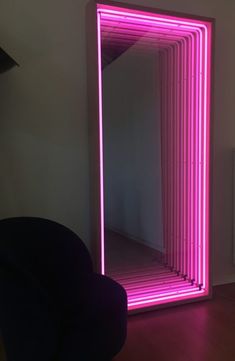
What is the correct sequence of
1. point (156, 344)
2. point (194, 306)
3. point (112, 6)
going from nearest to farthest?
point (156, 344) → point (112, 6) → point (194, 306)

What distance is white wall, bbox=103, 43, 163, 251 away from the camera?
2359 millimetres

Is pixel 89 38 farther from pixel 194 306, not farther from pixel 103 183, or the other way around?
pixel 194 306

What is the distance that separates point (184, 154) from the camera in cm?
258

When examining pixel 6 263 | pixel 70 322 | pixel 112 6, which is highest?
pixel 112 6

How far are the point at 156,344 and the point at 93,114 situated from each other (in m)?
1.45

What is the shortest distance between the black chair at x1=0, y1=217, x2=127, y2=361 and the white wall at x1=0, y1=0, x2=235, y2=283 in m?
0.46

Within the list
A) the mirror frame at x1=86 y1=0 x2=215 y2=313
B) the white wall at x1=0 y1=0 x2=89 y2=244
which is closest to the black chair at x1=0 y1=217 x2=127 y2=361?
the mirror frame at x1=86 y1=0 x2=215 y2=313

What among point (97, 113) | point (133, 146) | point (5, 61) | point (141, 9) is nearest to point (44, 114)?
point (97, 113)

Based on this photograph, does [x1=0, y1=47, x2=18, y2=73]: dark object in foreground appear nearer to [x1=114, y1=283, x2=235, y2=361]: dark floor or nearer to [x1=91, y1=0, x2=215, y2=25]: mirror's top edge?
[x1=91, y1=0, x2=215, y2=25]: mirror's top edge

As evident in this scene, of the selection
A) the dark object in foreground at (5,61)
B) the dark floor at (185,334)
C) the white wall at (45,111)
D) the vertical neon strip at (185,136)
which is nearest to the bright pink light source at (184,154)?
the vertical neon strip at (185,136)

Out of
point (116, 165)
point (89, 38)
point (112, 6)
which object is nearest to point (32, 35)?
point (89, 38)

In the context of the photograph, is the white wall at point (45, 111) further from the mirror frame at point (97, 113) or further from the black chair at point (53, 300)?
the black chair at point (53, 300)

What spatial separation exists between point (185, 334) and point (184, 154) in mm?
1240

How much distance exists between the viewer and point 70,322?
4.96 ft
